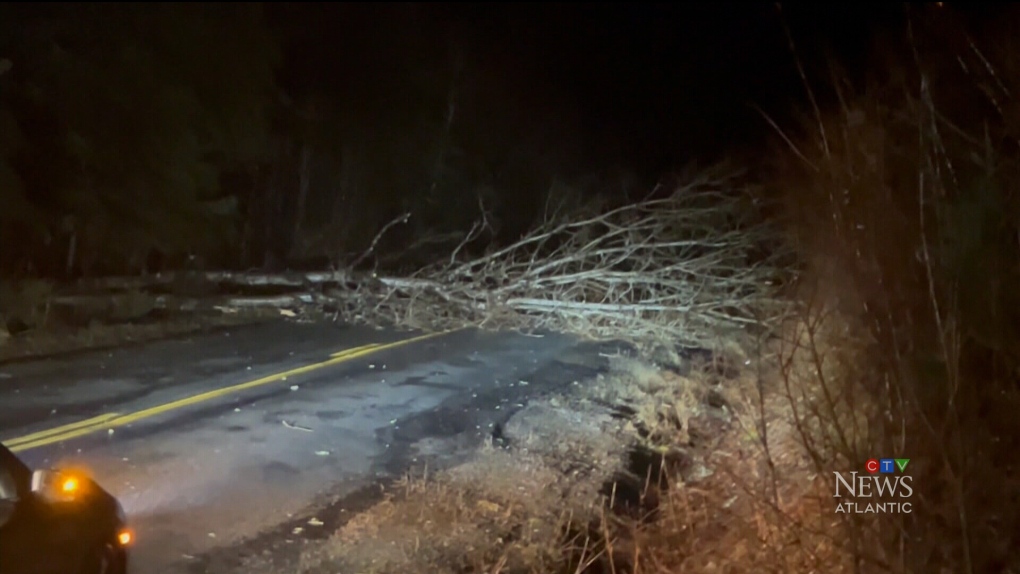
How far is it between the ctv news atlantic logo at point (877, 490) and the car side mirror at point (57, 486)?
348 cm

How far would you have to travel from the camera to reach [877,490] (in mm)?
4438

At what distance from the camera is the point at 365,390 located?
9.46 meters

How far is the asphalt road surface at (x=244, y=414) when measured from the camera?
6.12m

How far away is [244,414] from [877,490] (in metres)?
5.67

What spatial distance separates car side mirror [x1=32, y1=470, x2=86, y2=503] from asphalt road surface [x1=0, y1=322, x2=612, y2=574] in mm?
1485

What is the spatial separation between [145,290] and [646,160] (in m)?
19.0

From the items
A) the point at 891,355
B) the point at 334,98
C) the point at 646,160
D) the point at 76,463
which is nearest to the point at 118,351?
the point at 76,463

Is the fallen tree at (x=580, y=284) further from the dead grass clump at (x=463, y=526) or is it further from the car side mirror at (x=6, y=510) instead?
the car side mirror at (x=6, y=510)

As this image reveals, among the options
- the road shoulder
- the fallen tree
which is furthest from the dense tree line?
the road shoulder

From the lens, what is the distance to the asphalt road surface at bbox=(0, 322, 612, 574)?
6121mm

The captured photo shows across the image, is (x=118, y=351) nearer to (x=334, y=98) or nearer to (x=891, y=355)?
(x=891, y=355)

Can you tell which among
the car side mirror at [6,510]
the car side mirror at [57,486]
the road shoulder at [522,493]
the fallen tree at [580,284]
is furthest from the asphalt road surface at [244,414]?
the car side mirror at [6,510]

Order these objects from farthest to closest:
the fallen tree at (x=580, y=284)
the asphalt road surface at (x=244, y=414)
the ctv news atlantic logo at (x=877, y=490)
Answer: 1. the fallen tree at (x=580, y=284)
2. the asphalt road surface at (x=244, y=414)
3. the ctv news atlantic logo at (x=877, y=490)

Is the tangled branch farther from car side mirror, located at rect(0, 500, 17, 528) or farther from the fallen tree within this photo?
car side mirror, located at rect(0, 500, 17, 528)
